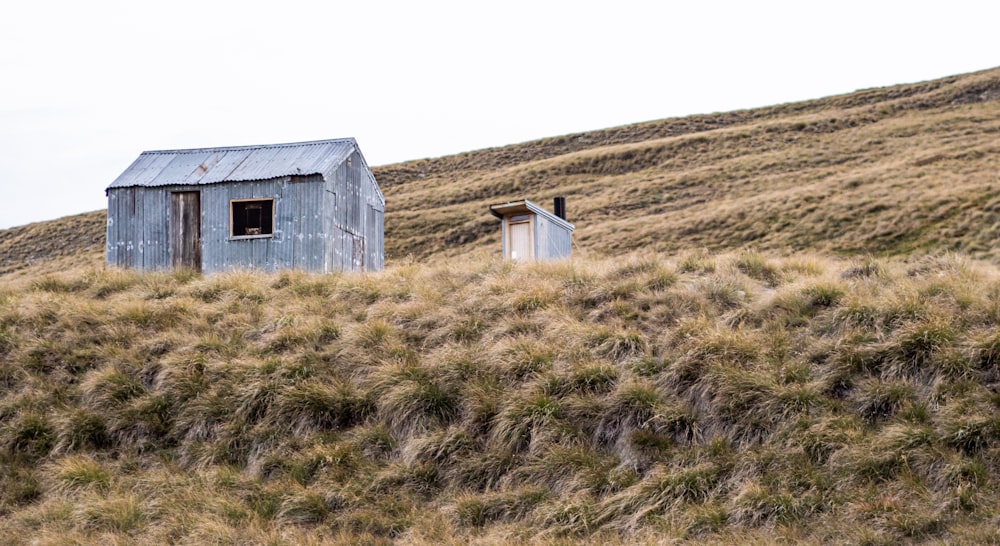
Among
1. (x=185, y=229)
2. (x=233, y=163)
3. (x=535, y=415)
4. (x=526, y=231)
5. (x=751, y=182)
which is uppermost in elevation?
(x=751, y=182)

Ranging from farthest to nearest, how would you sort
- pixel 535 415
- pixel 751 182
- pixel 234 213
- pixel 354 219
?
pixel 751 182, pixel 354 219, pixel 234 213, pixel 535 415

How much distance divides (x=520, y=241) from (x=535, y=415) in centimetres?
1212

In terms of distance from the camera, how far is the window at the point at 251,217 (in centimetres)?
2084

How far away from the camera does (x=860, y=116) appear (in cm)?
5231

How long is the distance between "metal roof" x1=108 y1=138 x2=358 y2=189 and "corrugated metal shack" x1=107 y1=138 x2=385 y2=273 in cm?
3

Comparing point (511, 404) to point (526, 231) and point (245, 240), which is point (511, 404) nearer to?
point (526, 231)

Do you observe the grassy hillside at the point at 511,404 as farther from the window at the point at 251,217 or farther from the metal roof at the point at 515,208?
the metal roof at the point at 515,208

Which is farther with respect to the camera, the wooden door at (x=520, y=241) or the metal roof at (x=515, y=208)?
the wooden door at (x=520, y=241)

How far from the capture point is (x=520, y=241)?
21.0 meters

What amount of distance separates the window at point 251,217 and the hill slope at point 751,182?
15.3 m

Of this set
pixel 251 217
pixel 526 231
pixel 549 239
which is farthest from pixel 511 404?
pixel 251 217

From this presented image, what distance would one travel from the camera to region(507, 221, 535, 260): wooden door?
2081cm

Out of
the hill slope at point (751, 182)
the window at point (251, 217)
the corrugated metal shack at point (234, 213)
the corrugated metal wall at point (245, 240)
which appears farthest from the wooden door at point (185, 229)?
the hill slope at point (751, 182)

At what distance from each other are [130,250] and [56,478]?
1305cm
